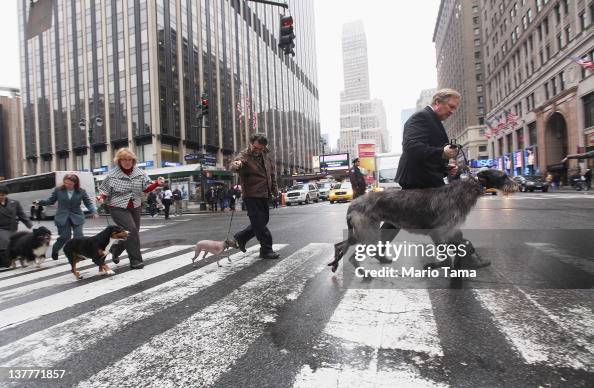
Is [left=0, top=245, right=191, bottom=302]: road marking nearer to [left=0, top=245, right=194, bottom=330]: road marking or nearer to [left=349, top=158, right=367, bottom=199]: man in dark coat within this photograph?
[left=0, top=245, right=194, bottom=330]: road marking

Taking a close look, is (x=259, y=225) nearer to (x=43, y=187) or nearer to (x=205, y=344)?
(x=205, y=344)

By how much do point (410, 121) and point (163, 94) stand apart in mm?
45645

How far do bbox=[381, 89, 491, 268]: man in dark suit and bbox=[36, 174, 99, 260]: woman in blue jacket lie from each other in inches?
233

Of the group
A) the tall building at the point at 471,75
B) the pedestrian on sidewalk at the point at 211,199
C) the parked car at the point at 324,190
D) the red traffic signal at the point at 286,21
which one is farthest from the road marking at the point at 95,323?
the tall building at the point at 471,75

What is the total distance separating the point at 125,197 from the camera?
18.2ft

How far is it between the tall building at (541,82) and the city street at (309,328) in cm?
3674

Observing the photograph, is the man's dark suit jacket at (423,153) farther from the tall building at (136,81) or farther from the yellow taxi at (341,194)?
the tall building at (136,81)

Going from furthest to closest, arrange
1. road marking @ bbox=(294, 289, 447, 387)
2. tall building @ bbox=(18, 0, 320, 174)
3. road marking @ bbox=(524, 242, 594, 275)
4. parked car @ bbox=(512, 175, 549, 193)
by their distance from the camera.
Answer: tall building @ bbox=(18, 0, 320, 174)
parked car @ bbox=(512, 175, 549, 193)
road marking @ bbox=(524, 242, 594, 275)
road marking @ bbox=(294, 289, 447, 387)

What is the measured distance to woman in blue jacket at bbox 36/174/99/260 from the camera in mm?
6622

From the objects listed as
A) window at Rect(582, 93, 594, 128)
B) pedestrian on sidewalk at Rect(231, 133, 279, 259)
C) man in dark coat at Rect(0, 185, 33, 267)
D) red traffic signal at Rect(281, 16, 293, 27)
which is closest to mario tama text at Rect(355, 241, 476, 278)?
pedestrian on sidewalk at Rect(231, 133, 279, 259)

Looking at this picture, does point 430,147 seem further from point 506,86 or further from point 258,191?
point 506,86

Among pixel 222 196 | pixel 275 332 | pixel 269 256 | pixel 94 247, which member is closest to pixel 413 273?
pixel 275 332

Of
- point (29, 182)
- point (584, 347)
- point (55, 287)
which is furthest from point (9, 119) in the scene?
point (584, 347)

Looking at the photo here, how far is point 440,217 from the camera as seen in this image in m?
3.41
